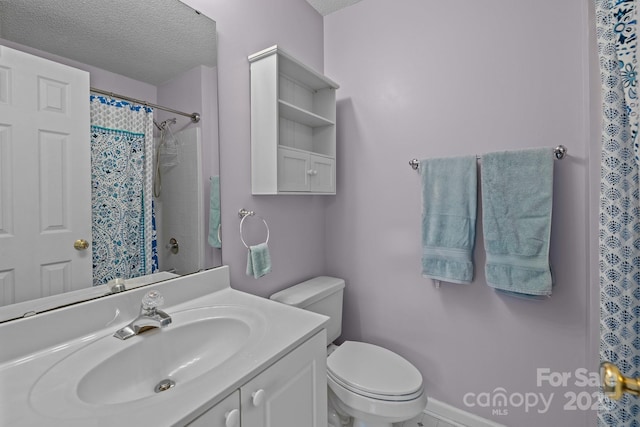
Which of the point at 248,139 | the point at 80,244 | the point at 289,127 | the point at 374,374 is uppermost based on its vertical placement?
the point at 289,127

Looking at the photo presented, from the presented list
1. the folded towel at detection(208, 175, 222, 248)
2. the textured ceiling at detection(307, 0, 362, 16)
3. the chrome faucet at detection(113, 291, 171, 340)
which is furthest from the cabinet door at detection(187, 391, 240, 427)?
the textured ceiling at detection(307, 0, 362, 16)

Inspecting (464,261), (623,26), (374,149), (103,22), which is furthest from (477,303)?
(103,22)

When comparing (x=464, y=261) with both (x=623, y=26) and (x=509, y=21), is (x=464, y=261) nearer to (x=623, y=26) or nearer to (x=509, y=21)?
(x=623, y=26)

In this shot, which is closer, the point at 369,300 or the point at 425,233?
the point at 425,233

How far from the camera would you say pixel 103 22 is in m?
0.92

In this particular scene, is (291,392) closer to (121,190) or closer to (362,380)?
(362,380)

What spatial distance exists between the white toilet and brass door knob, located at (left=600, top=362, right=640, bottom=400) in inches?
31.4

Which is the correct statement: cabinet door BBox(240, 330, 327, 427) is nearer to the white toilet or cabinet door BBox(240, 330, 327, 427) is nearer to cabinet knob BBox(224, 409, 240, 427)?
cabinet knob BBox(224, 409, 240, 427)

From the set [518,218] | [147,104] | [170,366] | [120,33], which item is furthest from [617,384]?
[120,33]

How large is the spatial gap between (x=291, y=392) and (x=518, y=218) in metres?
1.19

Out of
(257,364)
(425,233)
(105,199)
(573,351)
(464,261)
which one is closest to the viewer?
(257,364)

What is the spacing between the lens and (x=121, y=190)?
96 centimetres

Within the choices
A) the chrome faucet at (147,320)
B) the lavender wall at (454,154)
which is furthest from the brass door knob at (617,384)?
the chrome faucet at (147,320)

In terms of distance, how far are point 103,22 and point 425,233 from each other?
1.57 metres
